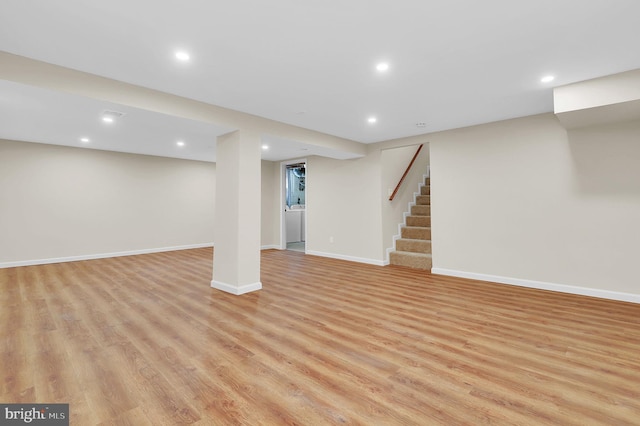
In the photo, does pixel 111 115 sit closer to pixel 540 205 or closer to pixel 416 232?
pixel 416 232

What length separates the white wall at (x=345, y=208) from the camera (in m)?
5.88

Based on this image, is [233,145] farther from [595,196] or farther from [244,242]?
[595,196]

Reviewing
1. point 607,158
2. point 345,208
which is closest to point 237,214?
point 345,208

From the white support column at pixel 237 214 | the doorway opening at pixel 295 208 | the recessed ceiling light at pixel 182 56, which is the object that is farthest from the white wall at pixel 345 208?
the recessed ceiling light at pixel 182 56

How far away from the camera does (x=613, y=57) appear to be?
2.52 meters

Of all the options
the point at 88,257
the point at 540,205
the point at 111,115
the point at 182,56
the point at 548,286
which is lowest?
the point at 548,286

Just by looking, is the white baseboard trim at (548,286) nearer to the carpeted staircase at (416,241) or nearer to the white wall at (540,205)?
the white wall at (540,205)

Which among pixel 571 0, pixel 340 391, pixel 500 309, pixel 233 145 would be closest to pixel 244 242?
pixel 233 145

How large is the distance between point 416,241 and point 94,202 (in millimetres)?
6882

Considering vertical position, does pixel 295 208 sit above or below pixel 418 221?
above

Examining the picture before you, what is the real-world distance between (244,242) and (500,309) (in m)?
3.21

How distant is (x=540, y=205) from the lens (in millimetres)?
4043

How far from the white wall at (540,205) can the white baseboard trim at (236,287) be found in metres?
3.14

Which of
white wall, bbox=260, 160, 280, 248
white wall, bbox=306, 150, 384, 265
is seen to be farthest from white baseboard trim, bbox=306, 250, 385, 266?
white wall, bbox=260, 160, 280, 248
